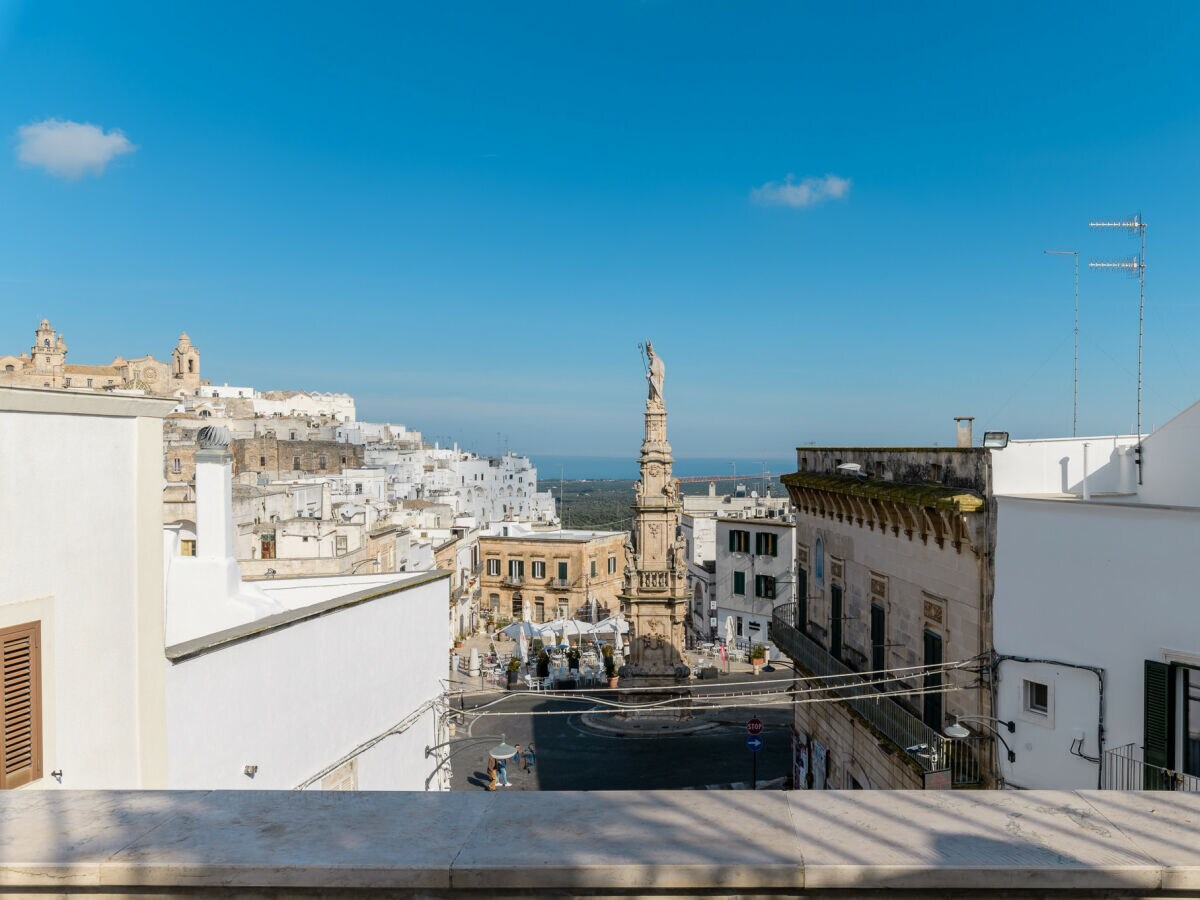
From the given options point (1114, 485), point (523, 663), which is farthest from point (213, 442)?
point (523, 663)

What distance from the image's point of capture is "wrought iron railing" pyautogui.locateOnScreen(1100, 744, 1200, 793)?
9.55 m

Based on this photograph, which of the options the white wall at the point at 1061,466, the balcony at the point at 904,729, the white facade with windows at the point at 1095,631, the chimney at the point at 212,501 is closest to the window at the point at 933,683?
the balcony at the point at 904,729

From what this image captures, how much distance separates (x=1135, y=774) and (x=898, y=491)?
561 cm

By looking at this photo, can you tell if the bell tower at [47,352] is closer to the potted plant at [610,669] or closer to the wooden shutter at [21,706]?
the potted plant at [610,669]

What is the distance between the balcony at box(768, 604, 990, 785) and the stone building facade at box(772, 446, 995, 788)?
0.08 ft

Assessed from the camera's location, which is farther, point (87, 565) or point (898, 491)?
point (898, 491)

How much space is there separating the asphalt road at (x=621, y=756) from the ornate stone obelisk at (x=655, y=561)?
3405 millimetres

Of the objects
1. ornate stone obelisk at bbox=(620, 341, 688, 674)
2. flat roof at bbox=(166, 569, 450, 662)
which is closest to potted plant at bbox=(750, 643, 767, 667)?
ornate stone obelisk at bbox=(620, 341, 688, 674)

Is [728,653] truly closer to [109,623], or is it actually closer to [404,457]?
[109,623]

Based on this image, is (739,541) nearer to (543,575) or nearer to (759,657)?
(759,657)

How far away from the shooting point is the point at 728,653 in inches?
1698

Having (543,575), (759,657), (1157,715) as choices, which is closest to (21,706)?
(1157,715)

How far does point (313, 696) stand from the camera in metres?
10.2

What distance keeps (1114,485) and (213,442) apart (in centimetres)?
1364
